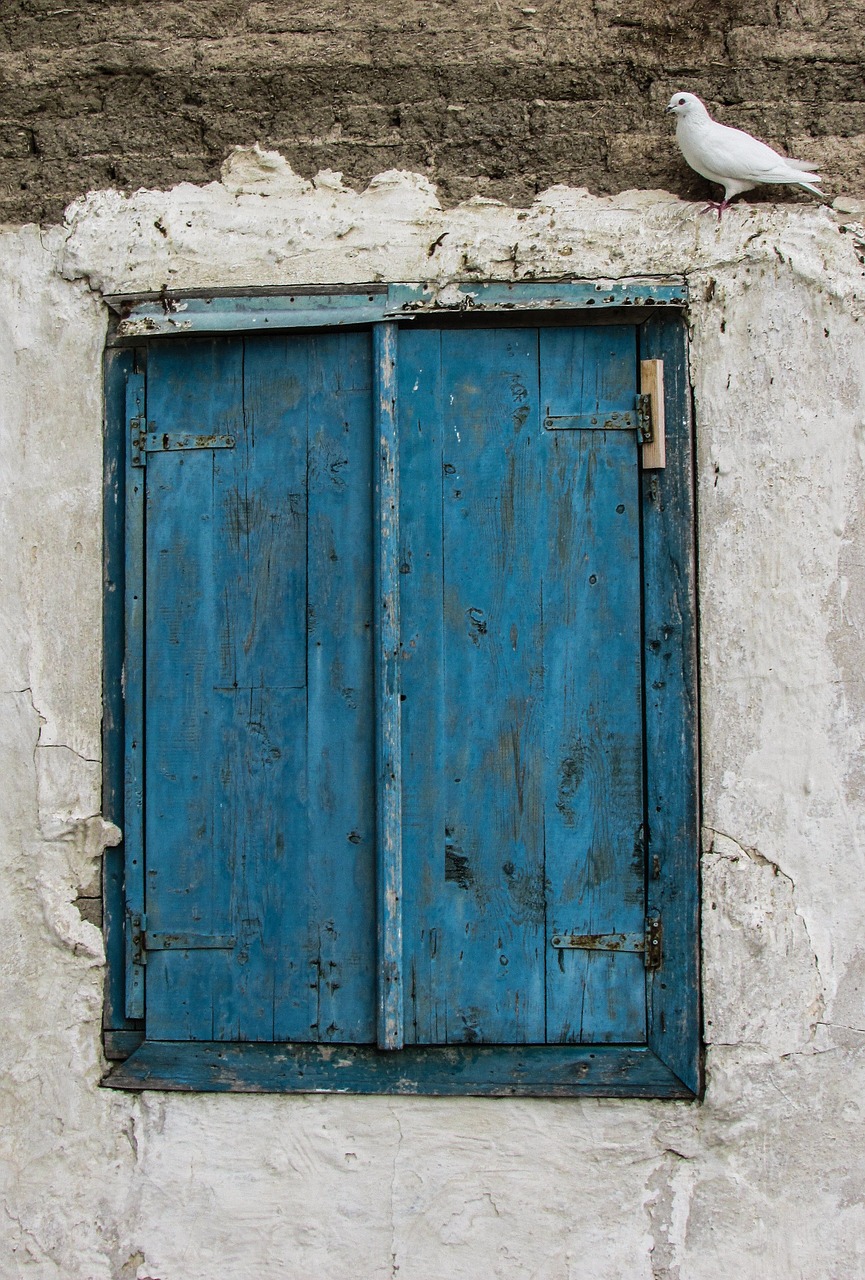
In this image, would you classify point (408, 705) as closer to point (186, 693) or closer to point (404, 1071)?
point (186, 693)

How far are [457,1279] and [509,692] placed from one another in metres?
1.34

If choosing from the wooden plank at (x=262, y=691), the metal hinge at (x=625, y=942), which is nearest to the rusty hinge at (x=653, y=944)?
the metal hinge at (x=625, y=942)

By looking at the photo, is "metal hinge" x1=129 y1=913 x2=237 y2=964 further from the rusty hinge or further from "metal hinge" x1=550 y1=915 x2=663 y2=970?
the rusty hinge

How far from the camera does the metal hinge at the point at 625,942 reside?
7.81 ft

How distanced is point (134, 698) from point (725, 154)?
188 centimetres

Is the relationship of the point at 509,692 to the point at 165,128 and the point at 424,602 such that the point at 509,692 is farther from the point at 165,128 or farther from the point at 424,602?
the point at 165,128

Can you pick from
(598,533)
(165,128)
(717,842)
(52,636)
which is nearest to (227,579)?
(52,636)

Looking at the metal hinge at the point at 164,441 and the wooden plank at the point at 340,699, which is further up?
the metal hinge at the point at 164,441

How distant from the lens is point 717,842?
239 cm

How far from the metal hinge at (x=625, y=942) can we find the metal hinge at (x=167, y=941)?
2.58 ft

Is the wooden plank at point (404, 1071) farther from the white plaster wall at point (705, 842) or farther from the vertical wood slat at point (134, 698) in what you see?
the vertical wood slat at point (134, 698)

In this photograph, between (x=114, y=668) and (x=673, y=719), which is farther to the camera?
(x=114, y=668)

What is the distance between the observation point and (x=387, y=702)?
2408 mm

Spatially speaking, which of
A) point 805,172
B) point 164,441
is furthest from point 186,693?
point 805,172
